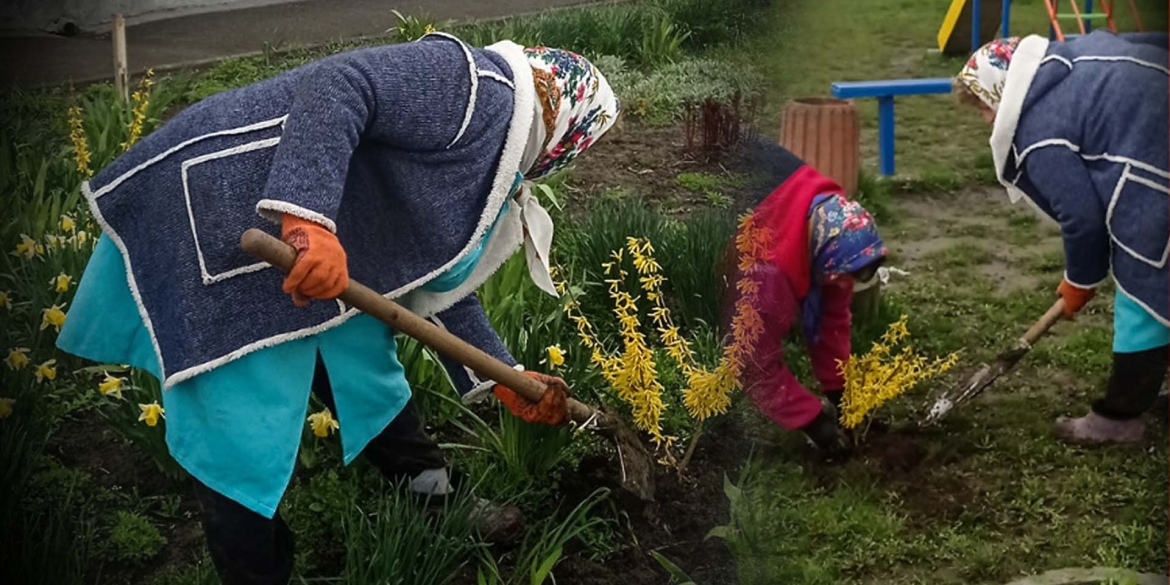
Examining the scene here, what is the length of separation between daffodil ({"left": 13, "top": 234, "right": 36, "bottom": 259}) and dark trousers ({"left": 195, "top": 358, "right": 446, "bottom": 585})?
420 millimetres

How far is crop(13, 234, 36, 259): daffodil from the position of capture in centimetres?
183

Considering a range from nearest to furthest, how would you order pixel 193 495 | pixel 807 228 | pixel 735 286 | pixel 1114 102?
pixel 1114 102 → pixel 807 228 → pixel 735 286 → pixel 193 495

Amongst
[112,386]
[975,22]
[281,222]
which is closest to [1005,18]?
[975,22]

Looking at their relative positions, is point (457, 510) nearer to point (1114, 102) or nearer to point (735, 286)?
point (735, 286)

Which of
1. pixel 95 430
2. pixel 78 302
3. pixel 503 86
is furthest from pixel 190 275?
pixel 503 86

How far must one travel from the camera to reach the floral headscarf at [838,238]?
1557 mm

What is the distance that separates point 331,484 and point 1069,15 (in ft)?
4.03

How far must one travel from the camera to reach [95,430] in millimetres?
1865

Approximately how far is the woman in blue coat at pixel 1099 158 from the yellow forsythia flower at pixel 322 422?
3.36 feet

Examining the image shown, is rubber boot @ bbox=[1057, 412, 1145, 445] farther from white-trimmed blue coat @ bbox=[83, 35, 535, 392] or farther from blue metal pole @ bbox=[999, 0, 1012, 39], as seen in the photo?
white-trimmed blue coat @ bbox=[83, 35, 535, 392]

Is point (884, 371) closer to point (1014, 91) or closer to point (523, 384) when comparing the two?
point (1014, 91)

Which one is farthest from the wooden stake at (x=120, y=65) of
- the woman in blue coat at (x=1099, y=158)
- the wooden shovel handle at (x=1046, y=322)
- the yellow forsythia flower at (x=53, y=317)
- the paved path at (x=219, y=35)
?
the wooden shovel handle at (x=1046, y=322)

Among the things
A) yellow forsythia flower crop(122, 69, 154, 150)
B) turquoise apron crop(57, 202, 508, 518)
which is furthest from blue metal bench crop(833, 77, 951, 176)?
yellow forsythia flower crop(122, 69, 154, 150)

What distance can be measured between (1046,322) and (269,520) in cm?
111
